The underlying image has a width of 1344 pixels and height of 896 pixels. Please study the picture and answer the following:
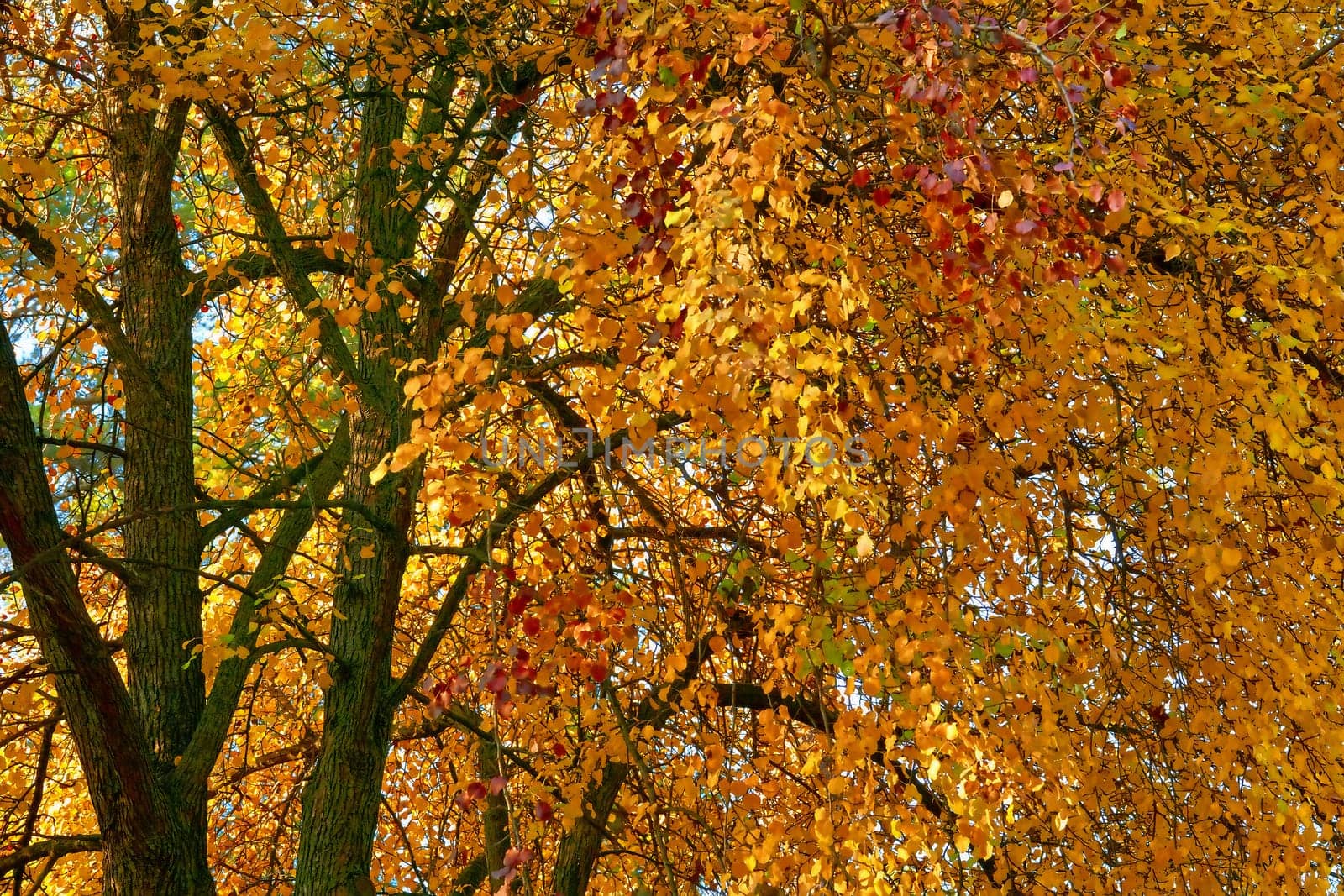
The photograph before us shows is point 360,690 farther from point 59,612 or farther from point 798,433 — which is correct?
point 798,433

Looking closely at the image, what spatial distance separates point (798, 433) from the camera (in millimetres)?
2889

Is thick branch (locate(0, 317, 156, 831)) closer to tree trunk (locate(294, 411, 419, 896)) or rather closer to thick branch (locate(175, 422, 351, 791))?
thick branch (locate(175, 422, 351, 791))

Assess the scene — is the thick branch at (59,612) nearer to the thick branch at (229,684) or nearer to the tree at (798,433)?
the tree at (798,433)

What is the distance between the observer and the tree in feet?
10.5

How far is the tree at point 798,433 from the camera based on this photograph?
3.19 metres

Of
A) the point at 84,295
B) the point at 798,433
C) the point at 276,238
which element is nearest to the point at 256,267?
the point at 276,238

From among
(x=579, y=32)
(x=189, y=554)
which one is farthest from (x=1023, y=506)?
(x=189, y=554)

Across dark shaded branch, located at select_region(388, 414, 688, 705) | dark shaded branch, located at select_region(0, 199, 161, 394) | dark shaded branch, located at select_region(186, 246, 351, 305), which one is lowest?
dark shaded branch, located at select_region(388, 414, 688, 705)

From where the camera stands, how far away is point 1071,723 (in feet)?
13.2

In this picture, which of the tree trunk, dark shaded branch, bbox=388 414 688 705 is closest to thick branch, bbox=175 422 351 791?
the tree trunk

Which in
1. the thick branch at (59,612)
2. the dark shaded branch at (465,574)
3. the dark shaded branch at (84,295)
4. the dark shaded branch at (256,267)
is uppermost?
the dark shaded branch at (256,267)

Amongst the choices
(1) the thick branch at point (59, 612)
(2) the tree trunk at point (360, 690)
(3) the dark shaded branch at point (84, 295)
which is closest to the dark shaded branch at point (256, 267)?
Result: (3) the dark shaded branch at point (84, 295)

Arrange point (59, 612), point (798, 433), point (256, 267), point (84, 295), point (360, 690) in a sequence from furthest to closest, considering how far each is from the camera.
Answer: point (256, 267)
point (360, 690)
point (84, 295)
point (59, 612)
point (798, 433)

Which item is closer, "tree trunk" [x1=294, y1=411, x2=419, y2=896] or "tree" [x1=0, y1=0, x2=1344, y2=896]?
"tree" [x1=0, y1=0, x2=1344, y2=896]
